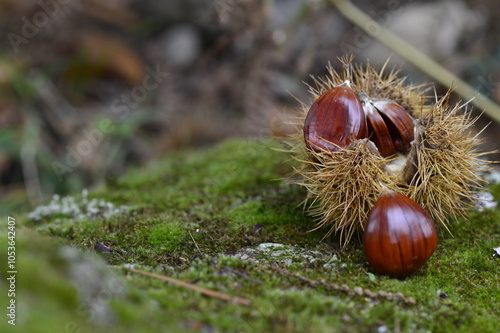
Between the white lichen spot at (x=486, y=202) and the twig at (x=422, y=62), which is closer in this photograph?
the white lichen spot at (x=486, y=202)

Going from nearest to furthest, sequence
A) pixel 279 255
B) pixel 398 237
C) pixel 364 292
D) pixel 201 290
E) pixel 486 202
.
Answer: pixel 201 290
pixel 364 292
pixel 398 237
pixel 279 255
pixel 486 202

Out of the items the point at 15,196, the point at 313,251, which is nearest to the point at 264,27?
the point at 15,196

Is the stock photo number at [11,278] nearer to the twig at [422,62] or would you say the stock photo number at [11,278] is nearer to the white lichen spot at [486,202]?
the white lichen spot at [486,202]

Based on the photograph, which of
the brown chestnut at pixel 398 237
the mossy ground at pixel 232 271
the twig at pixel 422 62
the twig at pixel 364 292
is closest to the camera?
the mossy ground at pixel 232 271

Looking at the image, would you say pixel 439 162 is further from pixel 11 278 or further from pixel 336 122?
pixel 11 278
